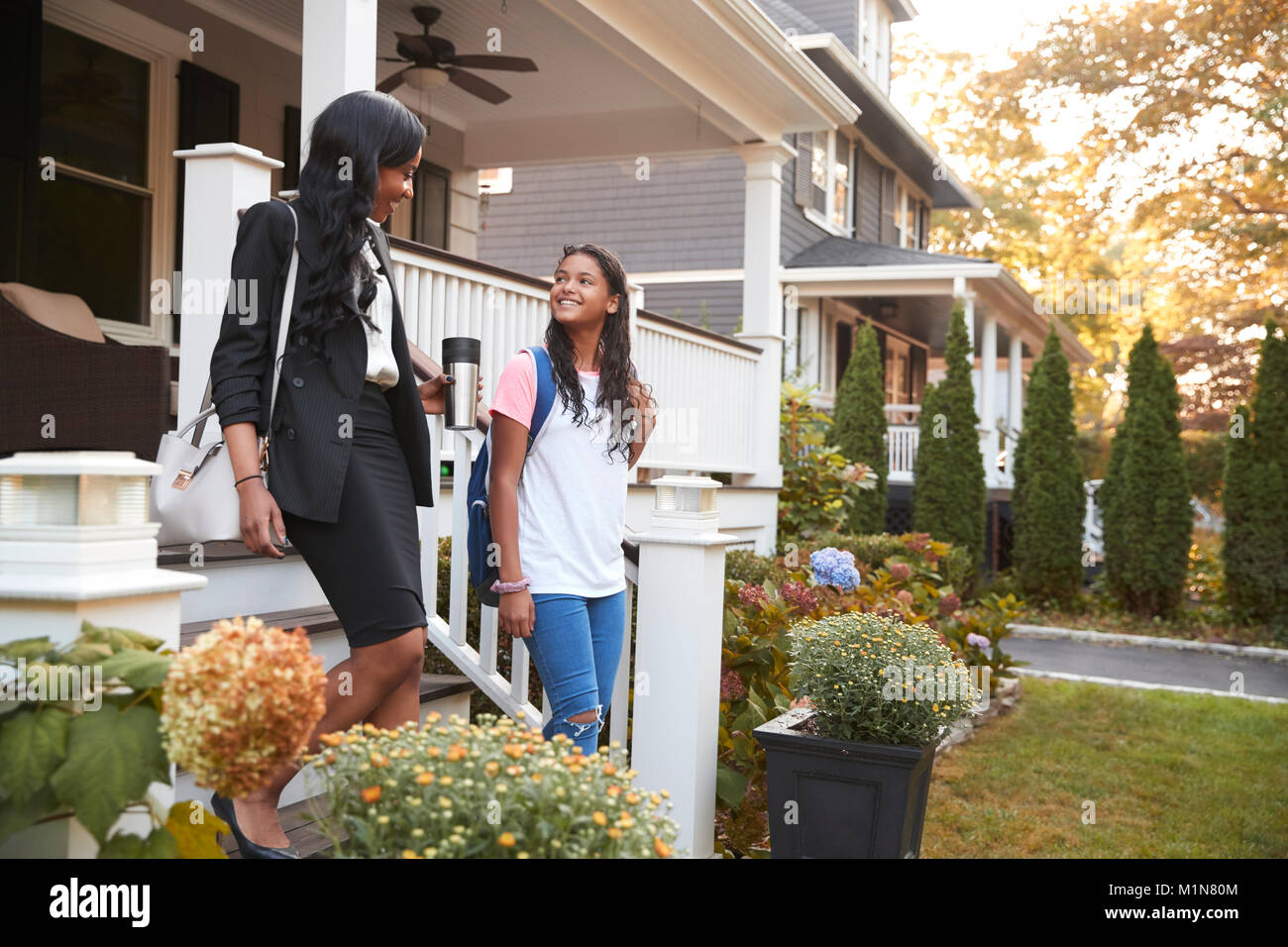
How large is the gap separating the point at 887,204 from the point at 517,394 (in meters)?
18.4

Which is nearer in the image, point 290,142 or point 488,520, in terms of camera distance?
point 488,520

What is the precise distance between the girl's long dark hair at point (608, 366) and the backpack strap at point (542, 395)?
0.07 feet

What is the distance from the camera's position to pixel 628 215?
1655 cm

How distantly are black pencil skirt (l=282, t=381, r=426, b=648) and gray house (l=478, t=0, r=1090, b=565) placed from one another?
12264mm

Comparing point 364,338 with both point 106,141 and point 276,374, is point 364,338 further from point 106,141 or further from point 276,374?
point 106,141

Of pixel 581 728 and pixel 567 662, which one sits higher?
pixel 567 662

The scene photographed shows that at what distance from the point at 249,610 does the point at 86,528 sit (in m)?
1.88

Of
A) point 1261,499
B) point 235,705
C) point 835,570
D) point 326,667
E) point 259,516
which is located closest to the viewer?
point 235,705

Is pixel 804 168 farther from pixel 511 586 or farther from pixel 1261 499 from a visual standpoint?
pixel 511 586

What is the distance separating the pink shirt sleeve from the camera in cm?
272

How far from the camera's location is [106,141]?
21.1 ft

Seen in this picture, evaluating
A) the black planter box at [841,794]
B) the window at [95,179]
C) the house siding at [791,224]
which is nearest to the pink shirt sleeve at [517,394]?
the black planter box at [841,794]

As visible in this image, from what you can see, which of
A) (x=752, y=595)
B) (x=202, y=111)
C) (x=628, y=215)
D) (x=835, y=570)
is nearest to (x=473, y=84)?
(x=202, y=111)
